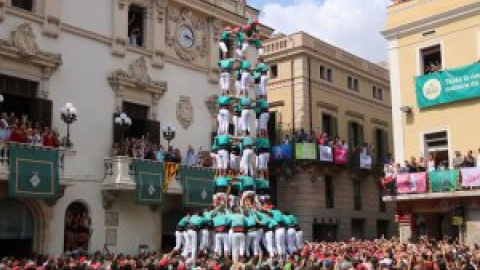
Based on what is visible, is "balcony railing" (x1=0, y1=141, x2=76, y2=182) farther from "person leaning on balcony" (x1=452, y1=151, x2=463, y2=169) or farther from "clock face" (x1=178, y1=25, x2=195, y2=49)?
"person leaning on balcony" (x1=452, y1=151, x2=463, y2=169)

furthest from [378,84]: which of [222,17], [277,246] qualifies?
[277,246]

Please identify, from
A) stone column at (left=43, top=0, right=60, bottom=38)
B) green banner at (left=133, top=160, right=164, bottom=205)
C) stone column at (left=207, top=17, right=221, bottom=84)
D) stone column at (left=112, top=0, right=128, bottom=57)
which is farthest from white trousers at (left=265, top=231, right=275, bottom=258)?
stone column at (left=207, top=17, right=221, bottom=84)

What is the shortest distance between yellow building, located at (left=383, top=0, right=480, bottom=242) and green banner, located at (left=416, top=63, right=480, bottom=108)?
4 cm

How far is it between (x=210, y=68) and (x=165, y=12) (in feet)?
12.5

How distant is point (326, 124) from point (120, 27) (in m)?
15.8

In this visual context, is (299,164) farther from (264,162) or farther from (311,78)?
(264,162)

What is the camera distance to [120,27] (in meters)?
28.6

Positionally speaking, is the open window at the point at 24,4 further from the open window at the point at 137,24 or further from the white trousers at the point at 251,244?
the white trousers at the point at 251,244

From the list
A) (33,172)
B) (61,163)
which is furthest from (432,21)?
(33,172)

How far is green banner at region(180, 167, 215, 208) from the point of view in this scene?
28.9m

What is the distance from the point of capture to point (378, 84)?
44.6 m

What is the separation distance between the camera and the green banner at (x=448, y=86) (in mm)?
26641

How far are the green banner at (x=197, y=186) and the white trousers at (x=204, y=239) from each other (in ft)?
25.9

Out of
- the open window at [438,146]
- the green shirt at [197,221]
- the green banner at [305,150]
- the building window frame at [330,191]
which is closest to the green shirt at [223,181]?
the green shirt at [197,221]
